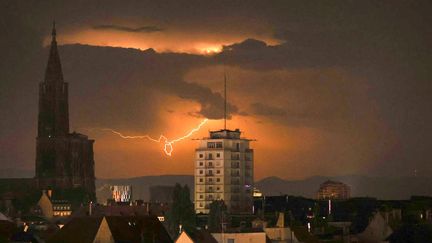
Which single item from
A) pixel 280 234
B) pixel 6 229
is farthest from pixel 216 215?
pixel 6 229

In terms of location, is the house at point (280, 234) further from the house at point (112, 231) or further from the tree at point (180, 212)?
the house at point (112, 231)

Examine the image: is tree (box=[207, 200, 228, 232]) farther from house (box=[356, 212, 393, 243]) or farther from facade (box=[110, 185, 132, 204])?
facade (box=[110, 185, 132, 204])

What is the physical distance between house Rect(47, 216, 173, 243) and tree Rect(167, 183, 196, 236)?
3385 centimetres

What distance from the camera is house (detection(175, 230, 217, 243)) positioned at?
9632 cm

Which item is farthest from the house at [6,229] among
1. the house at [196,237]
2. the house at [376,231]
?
the house at [376,231]

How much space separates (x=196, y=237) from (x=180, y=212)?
148ft

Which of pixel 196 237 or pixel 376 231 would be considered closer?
pixel 196 237

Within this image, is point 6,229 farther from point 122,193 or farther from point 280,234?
point 122,193

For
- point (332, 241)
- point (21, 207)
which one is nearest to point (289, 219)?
point (332, 241)

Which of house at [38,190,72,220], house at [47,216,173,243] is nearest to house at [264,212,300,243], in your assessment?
house at [47,216,173,243]

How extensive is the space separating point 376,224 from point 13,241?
4718 centimetres

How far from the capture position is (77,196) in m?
196

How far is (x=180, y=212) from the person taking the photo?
144m

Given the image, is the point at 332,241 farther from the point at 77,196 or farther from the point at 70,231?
the point at 77,196
